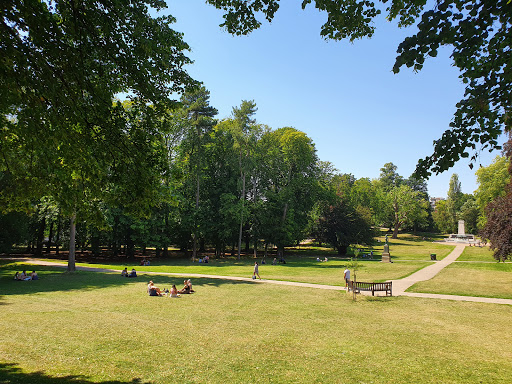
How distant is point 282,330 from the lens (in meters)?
10.6

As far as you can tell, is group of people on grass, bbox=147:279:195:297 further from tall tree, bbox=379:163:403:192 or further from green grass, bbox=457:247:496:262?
tall tree, bbox=379:163:403:192

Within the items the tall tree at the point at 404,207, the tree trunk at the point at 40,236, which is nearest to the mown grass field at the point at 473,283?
the tree trunk at the point at 40,236

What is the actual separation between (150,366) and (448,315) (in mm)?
11648

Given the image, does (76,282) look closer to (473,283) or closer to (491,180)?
(473,283)

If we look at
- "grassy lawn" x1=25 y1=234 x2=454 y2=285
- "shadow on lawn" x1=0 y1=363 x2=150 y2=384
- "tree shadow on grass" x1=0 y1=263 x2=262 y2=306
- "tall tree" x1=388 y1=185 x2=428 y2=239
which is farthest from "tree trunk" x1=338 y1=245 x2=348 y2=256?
"shadow on lawn" x1=0 y1=363 x2=150 y2=384

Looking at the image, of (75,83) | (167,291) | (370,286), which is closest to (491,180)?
(370,286)

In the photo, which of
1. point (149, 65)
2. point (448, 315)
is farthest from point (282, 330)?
point (149, 65)

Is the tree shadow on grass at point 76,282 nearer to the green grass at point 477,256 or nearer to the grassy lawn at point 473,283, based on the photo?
the grassy lawn at point 473,283

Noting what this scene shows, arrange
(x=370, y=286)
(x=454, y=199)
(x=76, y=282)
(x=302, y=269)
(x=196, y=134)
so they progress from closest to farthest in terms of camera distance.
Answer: (x=370, y=286) → (x=76, y=282) → (x=302, y=269) → (x=196, y=134) → (x=454, y=199)

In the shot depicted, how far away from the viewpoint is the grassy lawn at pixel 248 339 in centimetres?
→ 709

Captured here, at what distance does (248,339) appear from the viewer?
379 inches

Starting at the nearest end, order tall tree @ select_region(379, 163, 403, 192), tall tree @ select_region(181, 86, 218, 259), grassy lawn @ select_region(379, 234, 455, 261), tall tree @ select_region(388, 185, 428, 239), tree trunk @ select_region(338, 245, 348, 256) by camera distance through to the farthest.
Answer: tall tree @ select_region(181, 86, 218, 259)
grassy lawn @ select_region(379, 234, 455, 261)
tree trunk @ select_region(338, 245, 348, 256)
tall tree @ select_region(388, 185, 428, 239)
tall tree @ select_region(379, 163, 403, 192)

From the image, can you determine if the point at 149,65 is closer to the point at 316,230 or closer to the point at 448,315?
the point at 448,315

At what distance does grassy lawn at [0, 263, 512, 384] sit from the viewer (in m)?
7.09
